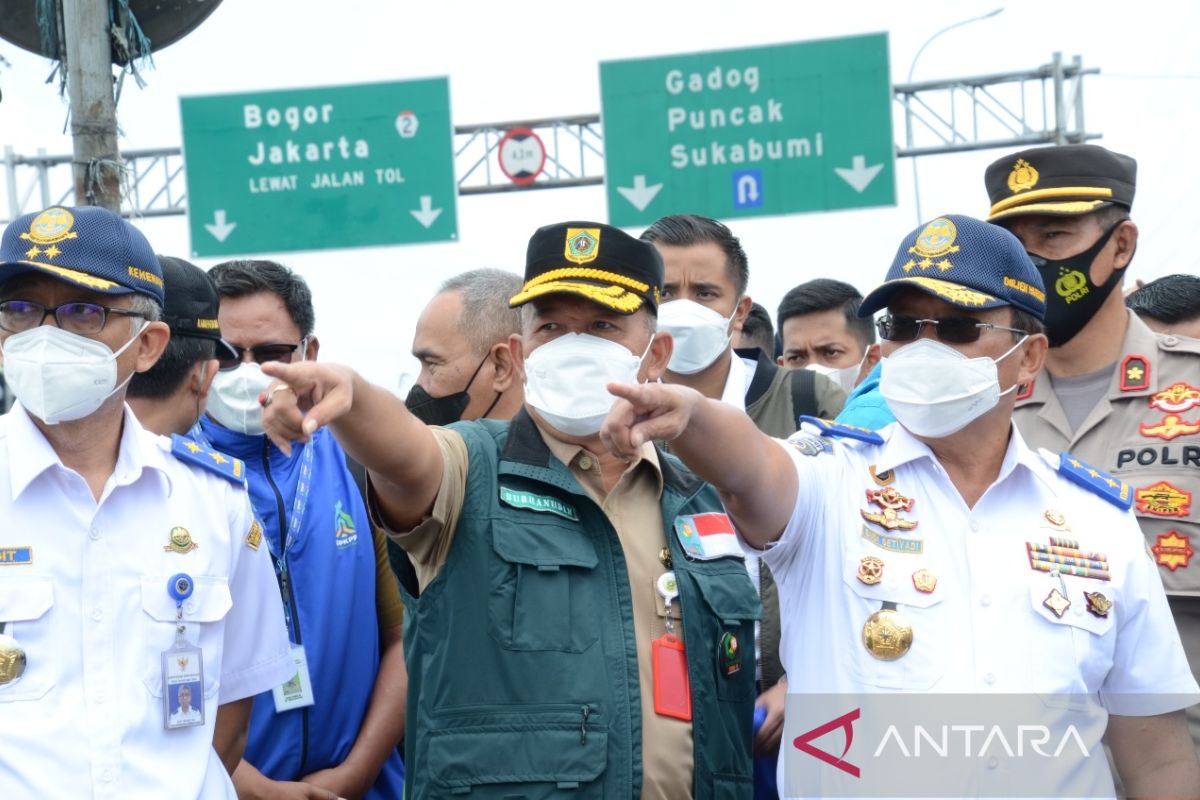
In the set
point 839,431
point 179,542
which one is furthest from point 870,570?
point 179,542

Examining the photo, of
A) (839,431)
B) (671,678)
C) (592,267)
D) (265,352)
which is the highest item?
(592,267)

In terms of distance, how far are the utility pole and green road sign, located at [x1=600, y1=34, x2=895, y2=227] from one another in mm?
11020

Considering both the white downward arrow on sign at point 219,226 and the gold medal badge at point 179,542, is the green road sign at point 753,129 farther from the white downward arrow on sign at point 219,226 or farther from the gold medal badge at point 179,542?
the gold medal badge at point 179,542

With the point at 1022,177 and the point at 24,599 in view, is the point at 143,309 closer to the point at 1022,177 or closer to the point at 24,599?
the point at 24,599

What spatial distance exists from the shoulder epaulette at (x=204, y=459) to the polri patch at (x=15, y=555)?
43 cm

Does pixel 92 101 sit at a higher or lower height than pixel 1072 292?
higher

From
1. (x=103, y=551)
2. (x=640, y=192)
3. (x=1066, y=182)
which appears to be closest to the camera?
(x=103, y=551)

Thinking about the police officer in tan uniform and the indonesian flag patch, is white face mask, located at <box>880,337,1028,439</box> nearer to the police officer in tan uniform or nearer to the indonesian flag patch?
the indonesian flag patch

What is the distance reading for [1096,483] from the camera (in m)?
3.15

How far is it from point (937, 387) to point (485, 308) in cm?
195

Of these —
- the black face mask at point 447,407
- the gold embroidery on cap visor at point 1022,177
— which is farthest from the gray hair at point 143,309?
the gold embroidery on cap visor at point 1022,177

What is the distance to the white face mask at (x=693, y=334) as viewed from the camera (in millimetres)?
4691

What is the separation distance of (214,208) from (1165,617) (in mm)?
14591

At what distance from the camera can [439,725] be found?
301cm
